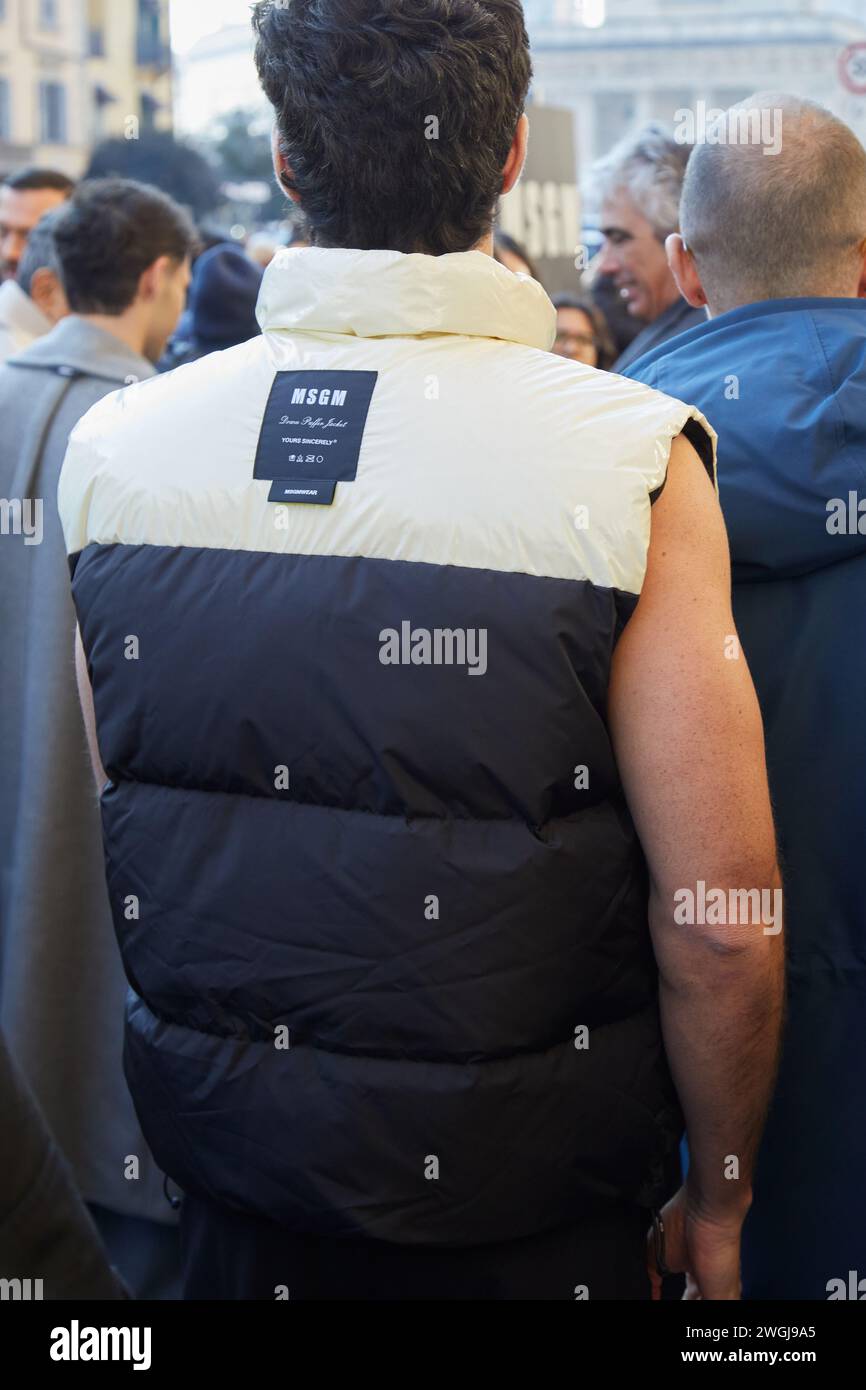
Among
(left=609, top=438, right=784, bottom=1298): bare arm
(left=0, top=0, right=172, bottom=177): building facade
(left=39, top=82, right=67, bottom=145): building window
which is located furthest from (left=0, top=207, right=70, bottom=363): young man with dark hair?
(left=39, top=82, right=67, bottom=145): building window

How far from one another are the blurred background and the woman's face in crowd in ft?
1.60

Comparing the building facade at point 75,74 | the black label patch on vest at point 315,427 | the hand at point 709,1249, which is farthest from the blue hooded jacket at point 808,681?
the building facade at point 75,74

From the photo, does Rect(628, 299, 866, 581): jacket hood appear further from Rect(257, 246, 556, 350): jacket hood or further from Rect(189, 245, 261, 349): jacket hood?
Rect(189, 245, 261, 349): jacket hood

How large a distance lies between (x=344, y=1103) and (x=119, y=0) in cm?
5074

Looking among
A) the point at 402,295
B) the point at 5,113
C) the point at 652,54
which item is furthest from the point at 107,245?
the point at 652,54

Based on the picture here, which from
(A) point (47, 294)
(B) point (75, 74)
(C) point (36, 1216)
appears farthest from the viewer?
(B) point (75, 74)

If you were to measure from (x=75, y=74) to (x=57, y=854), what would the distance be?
1812 inches

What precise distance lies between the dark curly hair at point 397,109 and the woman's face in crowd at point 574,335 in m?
3.82

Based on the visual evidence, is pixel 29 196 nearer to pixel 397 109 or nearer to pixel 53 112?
pixel 397 109

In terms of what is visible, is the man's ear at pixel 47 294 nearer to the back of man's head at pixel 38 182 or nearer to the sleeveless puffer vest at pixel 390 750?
the back of man's head at pixel 38 182

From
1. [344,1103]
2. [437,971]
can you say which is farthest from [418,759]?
[344,1103]

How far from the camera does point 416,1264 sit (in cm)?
164

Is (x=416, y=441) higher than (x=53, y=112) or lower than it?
lower

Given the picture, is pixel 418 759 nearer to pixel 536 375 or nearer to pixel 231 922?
pixel 231 922
